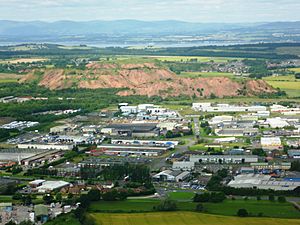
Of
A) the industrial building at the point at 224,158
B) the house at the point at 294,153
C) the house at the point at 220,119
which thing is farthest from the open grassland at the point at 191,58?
the industrial building at the point at 224,158

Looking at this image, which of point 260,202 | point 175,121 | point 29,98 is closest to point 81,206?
point 260,202

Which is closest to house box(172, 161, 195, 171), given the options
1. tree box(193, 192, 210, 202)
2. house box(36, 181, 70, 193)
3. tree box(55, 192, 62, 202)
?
house box(36, 181, 70, 193)

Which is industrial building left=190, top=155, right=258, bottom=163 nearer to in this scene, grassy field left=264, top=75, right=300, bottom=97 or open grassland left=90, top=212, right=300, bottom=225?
open grassland left=90, top=212, right=300, bottom=225

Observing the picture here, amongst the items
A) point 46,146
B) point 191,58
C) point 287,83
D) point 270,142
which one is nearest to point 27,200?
point 46,146

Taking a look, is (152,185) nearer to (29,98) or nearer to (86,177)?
(86,177)

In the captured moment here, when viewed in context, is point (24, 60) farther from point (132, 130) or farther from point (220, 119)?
point (132, 130)

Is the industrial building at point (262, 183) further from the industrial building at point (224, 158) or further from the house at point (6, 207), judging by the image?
the house at point (6, 207)
